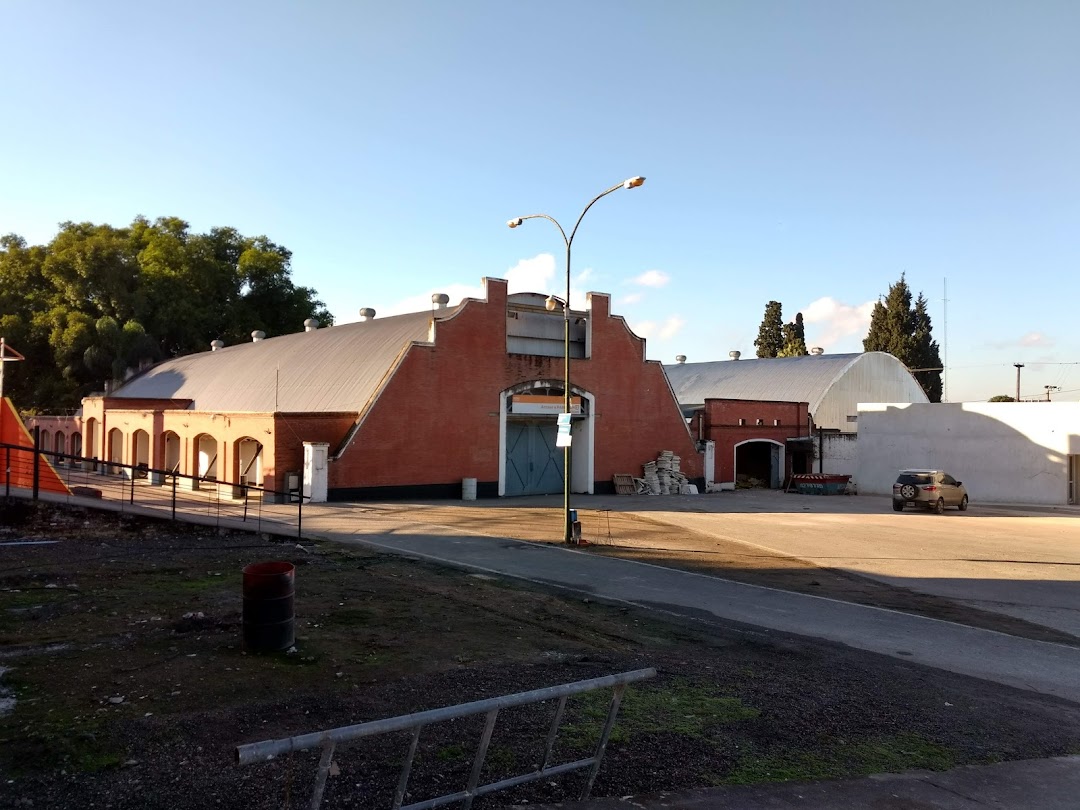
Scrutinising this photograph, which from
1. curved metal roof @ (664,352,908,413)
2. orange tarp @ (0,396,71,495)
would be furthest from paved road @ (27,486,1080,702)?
curved metal roof @ (664,352,908,413)

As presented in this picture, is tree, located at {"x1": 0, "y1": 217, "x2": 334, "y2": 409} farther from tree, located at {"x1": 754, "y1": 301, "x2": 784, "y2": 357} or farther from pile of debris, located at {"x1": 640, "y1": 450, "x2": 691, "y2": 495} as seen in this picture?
tree, located at {"x1": 754, "y1": 301, "x2": 784, "y2": 357}

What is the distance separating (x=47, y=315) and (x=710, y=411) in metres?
45.0

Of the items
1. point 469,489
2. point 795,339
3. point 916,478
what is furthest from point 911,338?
point 469,489

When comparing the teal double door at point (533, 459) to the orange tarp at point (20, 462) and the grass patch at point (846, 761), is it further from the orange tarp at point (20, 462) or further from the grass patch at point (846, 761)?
the grass patch at point (846, 761)

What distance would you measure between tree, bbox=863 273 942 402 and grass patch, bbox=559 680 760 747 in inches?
2680

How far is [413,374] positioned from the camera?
29984 mm

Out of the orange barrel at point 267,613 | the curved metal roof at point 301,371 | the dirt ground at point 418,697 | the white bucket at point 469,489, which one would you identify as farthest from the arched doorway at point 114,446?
the orange barrel at point 267,613

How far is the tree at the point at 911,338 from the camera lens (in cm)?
6850

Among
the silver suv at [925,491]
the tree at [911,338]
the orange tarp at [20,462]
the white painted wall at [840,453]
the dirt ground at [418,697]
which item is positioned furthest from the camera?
the tree at [911,338]

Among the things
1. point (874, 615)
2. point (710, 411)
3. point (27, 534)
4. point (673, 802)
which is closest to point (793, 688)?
point (673, 802)

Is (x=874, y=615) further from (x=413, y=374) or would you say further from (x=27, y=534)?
(x=413, y=374)

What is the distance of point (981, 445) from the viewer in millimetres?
37406

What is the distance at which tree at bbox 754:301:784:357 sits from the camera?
3209 inches

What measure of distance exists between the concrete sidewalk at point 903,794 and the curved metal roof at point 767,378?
4256cm
